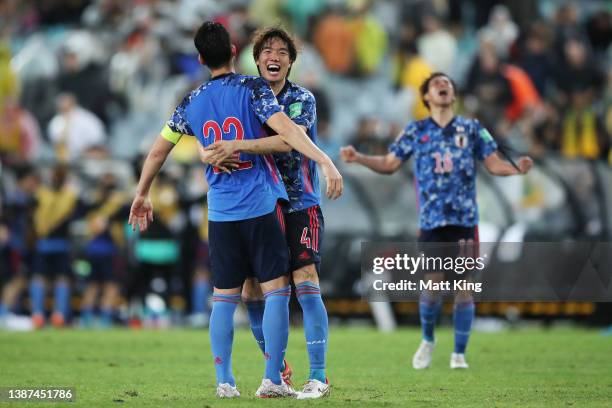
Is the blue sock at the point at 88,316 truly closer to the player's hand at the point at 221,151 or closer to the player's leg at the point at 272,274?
the player's leg at the point at 272,274

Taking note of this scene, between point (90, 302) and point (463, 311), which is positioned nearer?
point (463, 311)

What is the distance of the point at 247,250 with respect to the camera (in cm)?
936

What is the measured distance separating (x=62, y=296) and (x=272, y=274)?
11442mm

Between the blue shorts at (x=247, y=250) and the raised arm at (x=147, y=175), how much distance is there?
20.1 inches

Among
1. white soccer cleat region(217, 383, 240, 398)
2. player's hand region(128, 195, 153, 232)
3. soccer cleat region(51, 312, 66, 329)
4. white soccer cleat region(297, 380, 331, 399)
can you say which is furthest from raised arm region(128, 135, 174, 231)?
soccer cleat region(51, 312, 66, 329)

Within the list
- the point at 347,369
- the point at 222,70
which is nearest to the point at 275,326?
the point at 222,70

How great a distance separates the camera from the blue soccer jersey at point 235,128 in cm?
918

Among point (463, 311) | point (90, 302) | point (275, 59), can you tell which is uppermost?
point (275, 59)

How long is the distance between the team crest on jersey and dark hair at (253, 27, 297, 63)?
321cm

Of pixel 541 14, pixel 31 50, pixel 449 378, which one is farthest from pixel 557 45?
pixel 449 378

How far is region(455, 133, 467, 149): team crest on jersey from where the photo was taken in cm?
Result: 1277

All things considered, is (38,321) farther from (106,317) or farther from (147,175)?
(147,175)

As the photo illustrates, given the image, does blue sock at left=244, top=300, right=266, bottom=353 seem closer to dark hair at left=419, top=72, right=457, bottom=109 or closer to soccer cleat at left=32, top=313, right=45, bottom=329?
dark hair at left=419, top=72, right=457, bottom=109

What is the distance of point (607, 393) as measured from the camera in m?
10.0
